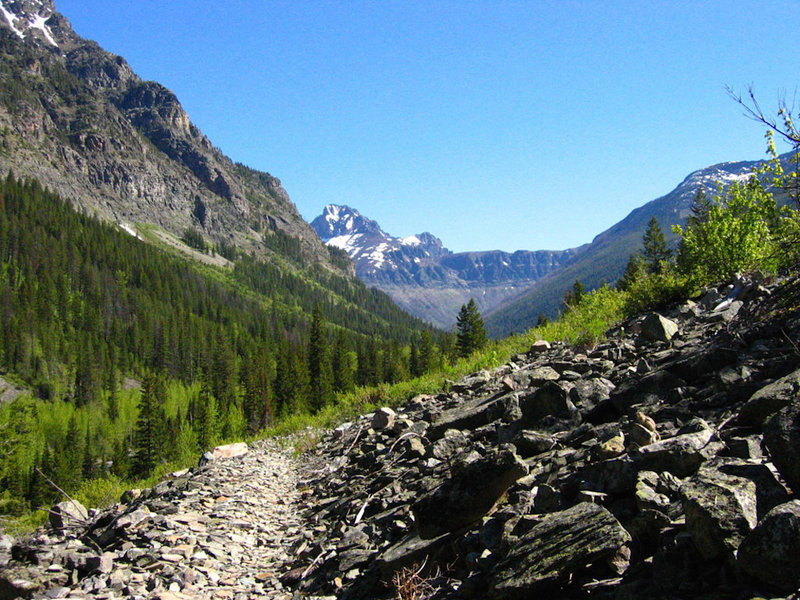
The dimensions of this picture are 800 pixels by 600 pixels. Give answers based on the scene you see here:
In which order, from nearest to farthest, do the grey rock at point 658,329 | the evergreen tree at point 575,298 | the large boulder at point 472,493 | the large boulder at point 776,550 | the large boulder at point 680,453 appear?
the large boulder at point 776,550
the large boulder at point 680,453
the large boulder at point 472,493
the grey rock at point 658,329
the evergreen tree at point 575,298

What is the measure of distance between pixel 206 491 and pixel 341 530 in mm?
4486

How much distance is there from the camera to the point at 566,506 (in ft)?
13.4

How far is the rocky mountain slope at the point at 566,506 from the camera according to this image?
2955mm

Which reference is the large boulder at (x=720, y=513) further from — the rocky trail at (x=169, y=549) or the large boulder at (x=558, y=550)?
the rocky trail at (x=169, y=549)

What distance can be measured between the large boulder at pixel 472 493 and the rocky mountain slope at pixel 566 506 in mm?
17

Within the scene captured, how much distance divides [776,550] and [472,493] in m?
2.95

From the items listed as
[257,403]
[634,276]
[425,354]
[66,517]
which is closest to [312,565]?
[66,517]

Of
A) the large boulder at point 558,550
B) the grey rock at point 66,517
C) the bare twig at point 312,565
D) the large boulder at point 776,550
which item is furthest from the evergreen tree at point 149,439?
the large boulder at point 776,550

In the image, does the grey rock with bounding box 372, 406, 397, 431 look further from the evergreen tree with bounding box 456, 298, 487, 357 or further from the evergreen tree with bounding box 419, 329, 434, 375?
the evergreen tree with bounding box 419, 329, 434, 375

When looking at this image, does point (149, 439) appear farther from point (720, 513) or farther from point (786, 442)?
point (786, 442)

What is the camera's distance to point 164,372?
157 m

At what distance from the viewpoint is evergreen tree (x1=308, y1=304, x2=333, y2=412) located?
7781cm

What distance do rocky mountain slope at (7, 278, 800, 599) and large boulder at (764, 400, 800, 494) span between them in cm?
1

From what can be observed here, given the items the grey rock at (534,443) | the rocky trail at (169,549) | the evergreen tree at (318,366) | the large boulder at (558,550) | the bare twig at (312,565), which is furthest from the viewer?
the evergreen tree at (318,366)
